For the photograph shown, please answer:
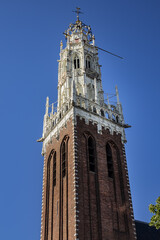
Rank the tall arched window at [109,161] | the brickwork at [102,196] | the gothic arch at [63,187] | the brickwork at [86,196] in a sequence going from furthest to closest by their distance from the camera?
the tall arched window at [109,161]
the gothic arch at [63,187]
the brickwork at [102,196]
the brickwork at [86,196]

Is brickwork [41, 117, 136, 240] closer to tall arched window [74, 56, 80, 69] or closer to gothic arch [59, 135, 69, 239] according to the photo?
gothic arch [59, 135, 69, 239]

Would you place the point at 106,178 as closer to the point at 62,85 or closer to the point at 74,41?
the point at 62,85

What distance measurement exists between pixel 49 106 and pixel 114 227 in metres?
22.0

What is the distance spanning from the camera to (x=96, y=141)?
130 ft

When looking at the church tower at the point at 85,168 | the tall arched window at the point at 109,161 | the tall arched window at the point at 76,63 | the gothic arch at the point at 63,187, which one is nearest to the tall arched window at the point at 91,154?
the church tower at the point at 85,168

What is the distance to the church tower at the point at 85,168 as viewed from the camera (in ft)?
109

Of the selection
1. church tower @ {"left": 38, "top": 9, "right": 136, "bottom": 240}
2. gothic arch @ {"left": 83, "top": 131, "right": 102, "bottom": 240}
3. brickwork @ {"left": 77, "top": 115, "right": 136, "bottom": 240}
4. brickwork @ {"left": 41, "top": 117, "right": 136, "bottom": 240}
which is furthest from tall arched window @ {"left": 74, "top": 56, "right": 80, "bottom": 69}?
gothic arch @ {"left": 83, "top": 131, "right": 102, "bottom": 240}

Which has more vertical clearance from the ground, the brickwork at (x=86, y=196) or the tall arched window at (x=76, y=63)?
the tall arched window at (x=76, y=63)

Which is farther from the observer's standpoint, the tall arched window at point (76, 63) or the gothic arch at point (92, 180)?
the tall arched window at point (76, 63)

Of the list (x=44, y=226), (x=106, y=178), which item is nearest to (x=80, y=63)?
(x=106, y=178)

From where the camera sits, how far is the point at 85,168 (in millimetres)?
36219

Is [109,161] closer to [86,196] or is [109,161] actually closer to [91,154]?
[91,154]

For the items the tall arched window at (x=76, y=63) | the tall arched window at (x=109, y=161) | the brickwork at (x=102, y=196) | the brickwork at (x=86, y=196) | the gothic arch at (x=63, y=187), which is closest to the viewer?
the brickwork at (x=86, y=196)

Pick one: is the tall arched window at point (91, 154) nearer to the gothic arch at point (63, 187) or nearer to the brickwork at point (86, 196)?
the brickwork at point (86, 196)
